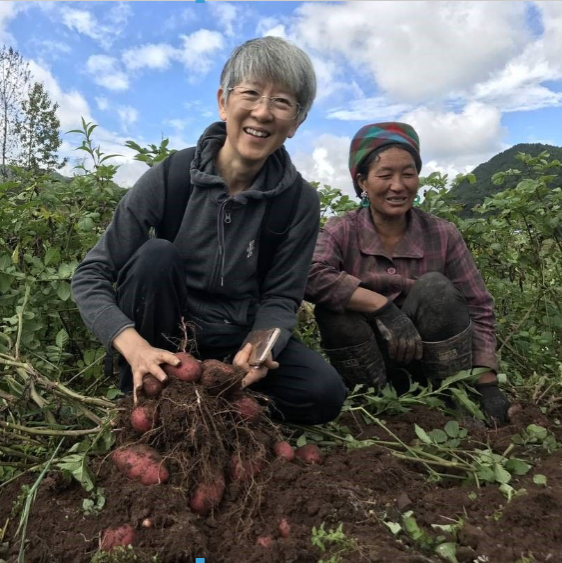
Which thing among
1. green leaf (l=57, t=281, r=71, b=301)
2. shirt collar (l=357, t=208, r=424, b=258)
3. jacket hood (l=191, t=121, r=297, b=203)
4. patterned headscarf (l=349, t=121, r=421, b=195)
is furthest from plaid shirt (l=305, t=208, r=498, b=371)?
green leaf (l=57, t=281, r=71, b=301)

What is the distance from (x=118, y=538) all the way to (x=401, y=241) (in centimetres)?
182

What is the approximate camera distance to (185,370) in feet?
5.97

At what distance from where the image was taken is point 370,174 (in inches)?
107

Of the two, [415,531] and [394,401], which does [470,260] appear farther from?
[415,531]

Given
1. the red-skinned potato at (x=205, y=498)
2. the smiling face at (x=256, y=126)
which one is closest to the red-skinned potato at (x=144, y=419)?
the red-skinned potato at (x=205, y=498)

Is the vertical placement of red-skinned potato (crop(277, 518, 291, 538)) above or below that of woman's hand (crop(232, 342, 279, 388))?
below

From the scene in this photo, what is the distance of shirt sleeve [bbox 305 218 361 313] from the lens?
260 cm

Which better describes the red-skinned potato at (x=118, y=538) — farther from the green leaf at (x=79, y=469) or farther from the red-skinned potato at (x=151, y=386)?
the red-skinned potato at (x=151, y=386)

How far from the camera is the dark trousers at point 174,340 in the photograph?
212 centimetres

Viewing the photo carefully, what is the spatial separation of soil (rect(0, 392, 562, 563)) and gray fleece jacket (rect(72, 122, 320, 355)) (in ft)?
1.87

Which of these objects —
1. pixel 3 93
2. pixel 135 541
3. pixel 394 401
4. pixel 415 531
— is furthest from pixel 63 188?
pixel 3 93

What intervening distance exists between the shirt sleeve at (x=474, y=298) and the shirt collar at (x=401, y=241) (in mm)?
155

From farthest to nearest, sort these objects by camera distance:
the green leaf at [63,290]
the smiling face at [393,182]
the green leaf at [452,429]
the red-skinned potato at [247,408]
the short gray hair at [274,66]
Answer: the smiling face at [393,182]
the green leaf at [63,290]
the green leaf at [452,429]
the short gray hair at [274,66]
the red-skinned potato at [247,408]

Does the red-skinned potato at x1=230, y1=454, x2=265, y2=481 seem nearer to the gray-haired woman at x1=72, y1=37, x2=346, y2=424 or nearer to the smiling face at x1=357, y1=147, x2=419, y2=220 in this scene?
the gray-haired woman at x1=72, y1=37, x2=346, y2=424
